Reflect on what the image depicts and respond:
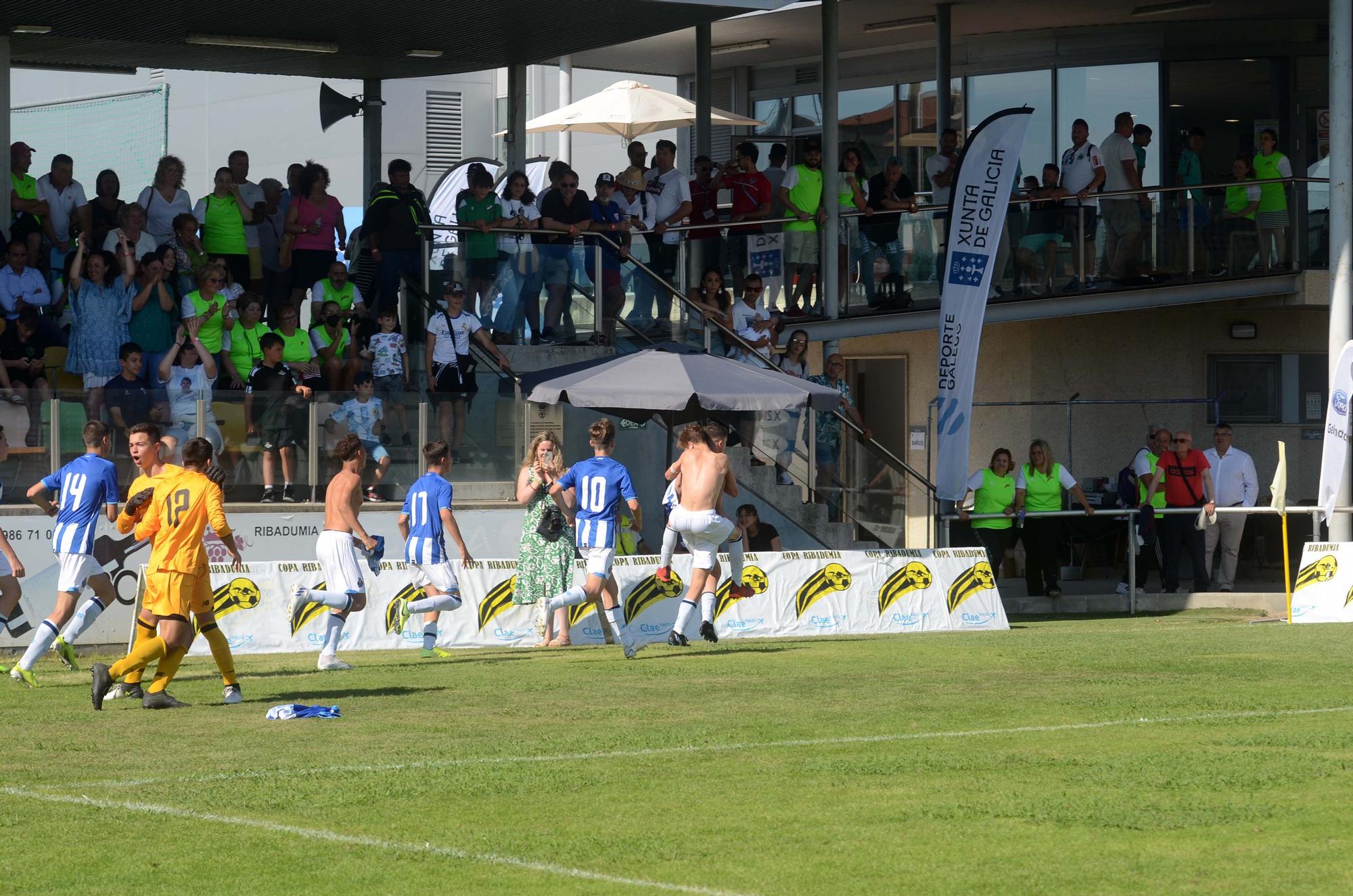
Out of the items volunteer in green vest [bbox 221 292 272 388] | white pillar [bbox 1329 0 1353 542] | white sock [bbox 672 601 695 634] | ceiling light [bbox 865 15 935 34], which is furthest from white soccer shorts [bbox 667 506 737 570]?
ceiling light [bbox 865 15 935 34]

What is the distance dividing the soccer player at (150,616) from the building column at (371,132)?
11.9 m

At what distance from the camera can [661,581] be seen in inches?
704

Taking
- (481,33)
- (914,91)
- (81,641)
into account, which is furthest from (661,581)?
(914,91)

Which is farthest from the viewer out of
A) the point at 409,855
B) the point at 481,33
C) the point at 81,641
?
the point at 481,33

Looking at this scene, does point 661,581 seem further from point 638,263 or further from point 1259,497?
point 1259,497

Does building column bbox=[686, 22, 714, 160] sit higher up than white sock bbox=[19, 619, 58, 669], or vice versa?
building column bbox=[686, 22, 714, 160]

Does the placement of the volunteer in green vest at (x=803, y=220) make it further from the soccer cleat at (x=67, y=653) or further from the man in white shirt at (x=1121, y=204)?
the soccer cleat at (x=67, y=653)

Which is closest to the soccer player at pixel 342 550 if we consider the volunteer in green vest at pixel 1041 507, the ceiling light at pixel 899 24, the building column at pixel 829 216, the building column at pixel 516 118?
the volunteer in green vest at pixel 1041 507

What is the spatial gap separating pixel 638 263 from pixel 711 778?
43.2 feet

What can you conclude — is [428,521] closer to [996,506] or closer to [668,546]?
[668,546]

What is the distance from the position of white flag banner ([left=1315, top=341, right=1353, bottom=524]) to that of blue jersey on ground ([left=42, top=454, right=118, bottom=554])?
1277 cm

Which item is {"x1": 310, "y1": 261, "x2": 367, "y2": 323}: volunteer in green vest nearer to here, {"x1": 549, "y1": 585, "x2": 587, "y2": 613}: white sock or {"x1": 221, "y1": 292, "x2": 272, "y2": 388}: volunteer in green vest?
{"x1": 221, "y1": 292, "x2": 272, "y2": 388}: volunteer in green vest

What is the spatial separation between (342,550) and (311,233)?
6.89 metres

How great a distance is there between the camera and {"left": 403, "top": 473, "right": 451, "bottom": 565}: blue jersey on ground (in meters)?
16.1
